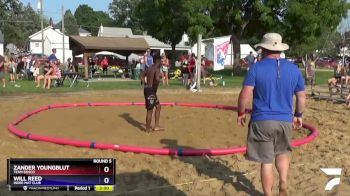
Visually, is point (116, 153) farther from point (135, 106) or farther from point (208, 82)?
point (208, 82)

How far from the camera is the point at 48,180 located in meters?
5.16

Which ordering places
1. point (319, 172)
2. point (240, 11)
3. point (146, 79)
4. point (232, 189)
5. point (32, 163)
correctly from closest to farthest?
point (32, 163)
point (232, 189)
point (319, 172)
point (146, 79)
point (240, 11)

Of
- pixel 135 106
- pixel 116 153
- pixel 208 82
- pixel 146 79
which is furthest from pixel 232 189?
pixel 208 82

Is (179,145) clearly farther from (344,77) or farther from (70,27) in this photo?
(70,27)

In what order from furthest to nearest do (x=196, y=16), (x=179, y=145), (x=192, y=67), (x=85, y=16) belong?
(x=85, y=16) < (x=196, y=16) < (x=192, y=67) < (x=179, y=145)

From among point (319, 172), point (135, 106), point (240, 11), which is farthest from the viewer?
point (240, 11)

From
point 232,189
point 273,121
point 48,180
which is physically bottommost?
point 232,189

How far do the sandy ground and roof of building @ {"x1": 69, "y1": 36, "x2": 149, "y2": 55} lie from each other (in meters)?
16.7

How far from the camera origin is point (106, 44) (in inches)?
1286

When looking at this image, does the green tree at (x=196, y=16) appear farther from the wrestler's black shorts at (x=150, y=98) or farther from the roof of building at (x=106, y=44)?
the wrestler's black shorts at (x=150, y=98)

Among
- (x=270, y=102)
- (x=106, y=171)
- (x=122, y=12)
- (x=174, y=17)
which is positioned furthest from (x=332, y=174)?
(x=122, y=12)

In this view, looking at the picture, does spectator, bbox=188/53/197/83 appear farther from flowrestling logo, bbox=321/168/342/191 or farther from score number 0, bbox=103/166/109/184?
score number 0, bbox=103/166/109/184

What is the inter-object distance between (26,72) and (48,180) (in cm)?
2566
